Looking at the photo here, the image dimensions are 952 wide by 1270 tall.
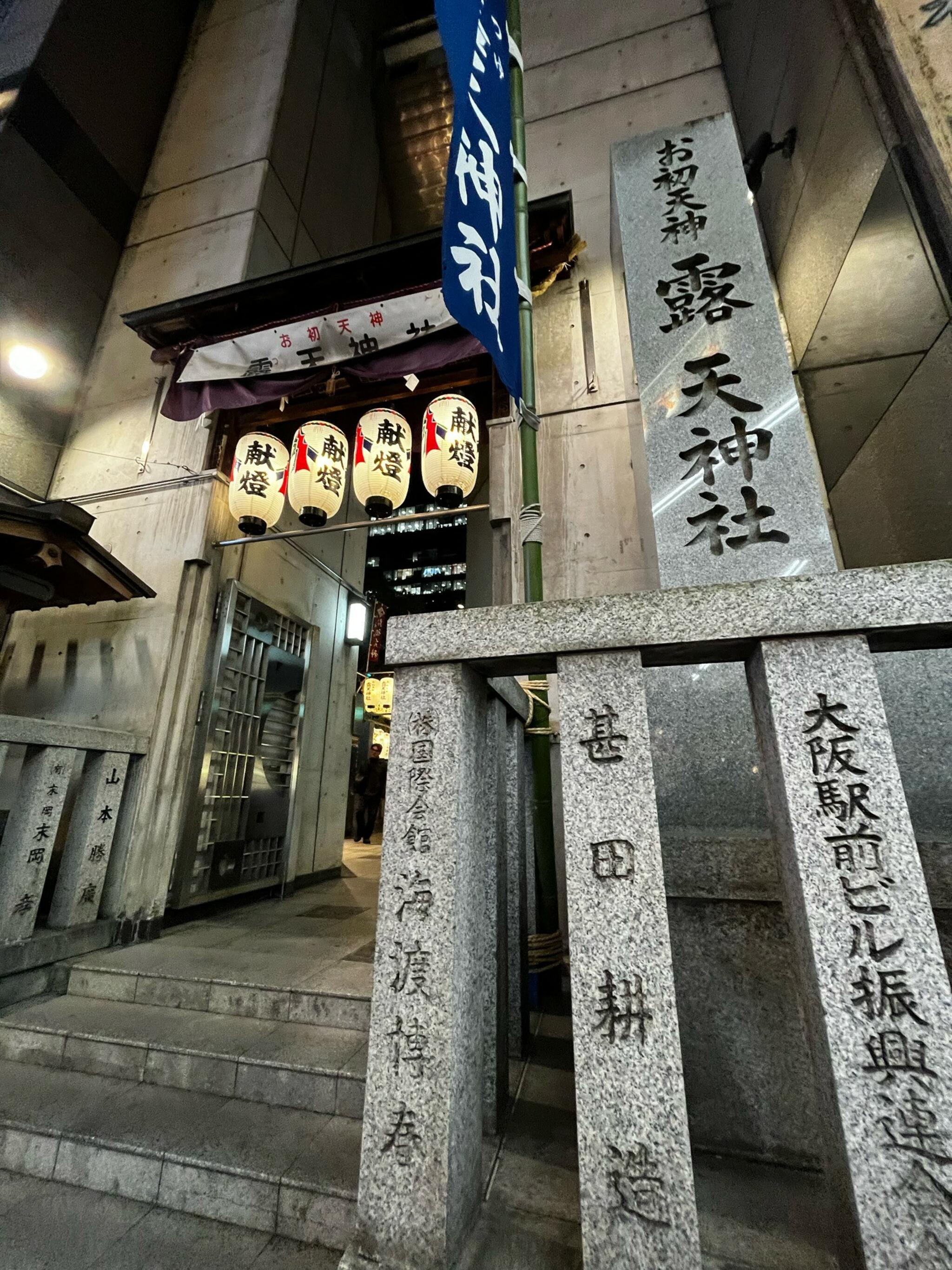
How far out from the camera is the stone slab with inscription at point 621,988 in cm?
147

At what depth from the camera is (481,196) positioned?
3.51m

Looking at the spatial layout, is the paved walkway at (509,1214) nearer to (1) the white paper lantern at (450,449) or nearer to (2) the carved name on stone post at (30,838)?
(2) the carved name on stone post at (30,838)

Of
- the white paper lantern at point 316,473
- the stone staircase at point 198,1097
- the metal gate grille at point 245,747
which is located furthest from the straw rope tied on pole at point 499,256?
the metal gate grille at point 245,747

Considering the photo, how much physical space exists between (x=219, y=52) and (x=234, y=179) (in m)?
4.13

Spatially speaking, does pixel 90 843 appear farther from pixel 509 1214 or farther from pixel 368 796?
pixel 368 796

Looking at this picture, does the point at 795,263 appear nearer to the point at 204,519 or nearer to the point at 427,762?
the point at 427,762

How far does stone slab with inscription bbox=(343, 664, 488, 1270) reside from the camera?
1649 millimetres

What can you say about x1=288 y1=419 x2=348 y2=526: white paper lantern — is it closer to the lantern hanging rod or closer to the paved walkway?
the lantern hanging rod

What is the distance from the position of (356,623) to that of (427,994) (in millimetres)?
8011

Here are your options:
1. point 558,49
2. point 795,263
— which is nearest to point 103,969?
point 795,263

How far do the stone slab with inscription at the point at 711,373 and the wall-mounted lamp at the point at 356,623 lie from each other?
A: 653cm

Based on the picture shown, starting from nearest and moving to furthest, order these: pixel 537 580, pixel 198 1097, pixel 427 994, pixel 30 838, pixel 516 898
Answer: pixel 427 994
pixel 198 1097
pixel 516 898
pixel 537 580
pixel 30 838

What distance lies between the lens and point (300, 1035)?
327 cm

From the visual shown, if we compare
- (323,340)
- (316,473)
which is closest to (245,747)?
(316,473)
